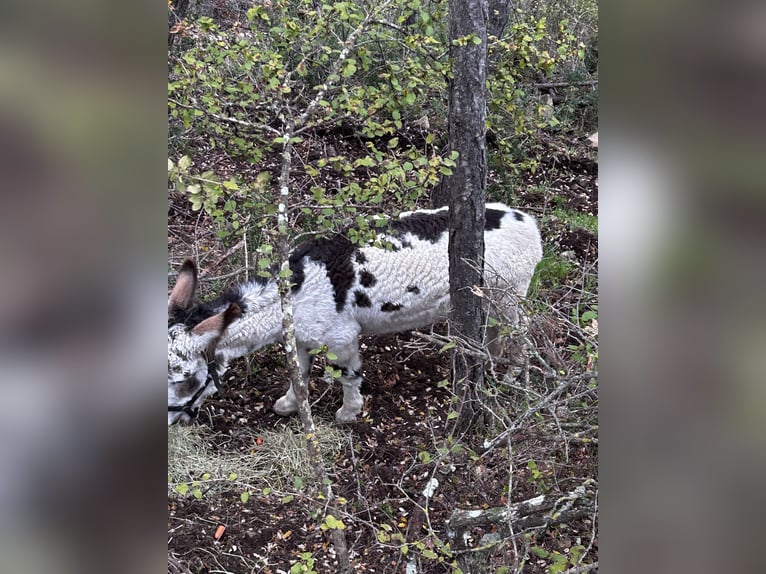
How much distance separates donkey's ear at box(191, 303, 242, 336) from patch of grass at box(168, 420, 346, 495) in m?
0.91

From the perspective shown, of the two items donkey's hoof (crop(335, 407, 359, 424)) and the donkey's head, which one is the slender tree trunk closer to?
the donkey's head

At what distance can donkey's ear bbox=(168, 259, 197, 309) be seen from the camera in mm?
4465

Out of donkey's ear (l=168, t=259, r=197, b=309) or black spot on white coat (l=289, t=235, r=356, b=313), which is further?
black spot on white coat (l=289, t=235, r=356, b=313)

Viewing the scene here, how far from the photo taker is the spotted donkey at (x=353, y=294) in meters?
4.94

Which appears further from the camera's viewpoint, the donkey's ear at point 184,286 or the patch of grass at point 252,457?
the patch of grass at point 252,457

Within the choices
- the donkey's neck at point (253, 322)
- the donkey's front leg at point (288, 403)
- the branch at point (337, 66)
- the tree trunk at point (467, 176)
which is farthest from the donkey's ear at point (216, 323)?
the branch at point (337, 66)

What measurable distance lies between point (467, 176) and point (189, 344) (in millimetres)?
2299

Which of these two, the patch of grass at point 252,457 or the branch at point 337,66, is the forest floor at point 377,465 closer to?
the patch of grass at point 252,457

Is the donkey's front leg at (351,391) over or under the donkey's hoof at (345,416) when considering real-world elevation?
over

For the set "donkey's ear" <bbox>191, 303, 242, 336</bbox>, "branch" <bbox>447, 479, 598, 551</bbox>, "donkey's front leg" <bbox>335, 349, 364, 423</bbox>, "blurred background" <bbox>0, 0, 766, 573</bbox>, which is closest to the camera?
"blurred background" <bbox>0, 0, 766, 573</bbox>

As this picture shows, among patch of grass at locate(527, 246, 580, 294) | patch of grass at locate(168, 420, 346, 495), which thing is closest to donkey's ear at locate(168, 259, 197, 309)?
patch of grass at locate(168, 420, 346, 495)

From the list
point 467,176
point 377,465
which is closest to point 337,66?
point 467,176
